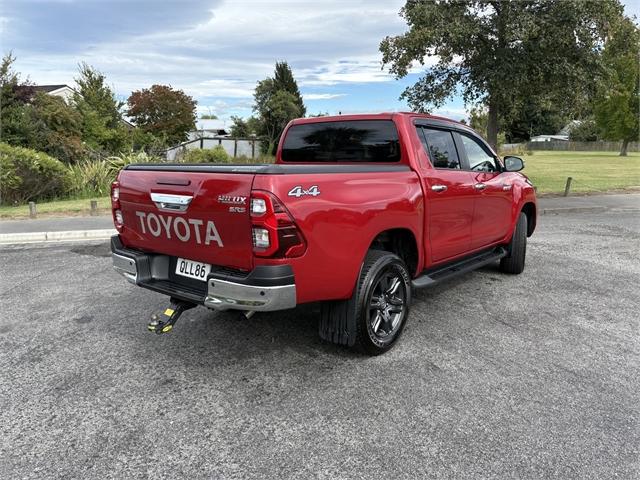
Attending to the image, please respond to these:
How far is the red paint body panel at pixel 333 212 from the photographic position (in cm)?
304

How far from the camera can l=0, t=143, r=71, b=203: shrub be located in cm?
1205

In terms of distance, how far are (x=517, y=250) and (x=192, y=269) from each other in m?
4.20

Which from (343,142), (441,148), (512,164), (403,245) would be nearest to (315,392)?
(403,245)

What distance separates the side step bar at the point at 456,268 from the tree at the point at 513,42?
8.34 meters

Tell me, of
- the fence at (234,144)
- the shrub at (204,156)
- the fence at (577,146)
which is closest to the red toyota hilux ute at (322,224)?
the shrub at (204,156)

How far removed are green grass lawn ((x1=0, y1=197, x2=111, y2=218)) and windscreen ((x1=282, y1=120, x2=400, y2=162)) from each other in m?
7.91

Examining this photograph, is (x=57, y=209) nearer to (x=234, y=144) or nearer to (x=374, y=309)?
(x=374, y=309)

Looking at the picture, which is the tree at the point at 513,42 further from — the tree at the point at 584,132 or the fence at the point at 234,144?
the tree at the point at 584,132

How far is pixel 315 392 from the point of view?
325cm

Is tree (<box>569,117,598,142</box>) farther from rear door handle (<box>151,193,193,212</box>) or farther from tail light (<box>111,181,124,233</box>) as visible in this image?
rear door handle (<box>151,193,193,212</box>)

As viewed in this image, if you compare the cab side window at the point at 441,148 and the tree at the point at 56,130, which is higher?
the tree at the point at 56,130

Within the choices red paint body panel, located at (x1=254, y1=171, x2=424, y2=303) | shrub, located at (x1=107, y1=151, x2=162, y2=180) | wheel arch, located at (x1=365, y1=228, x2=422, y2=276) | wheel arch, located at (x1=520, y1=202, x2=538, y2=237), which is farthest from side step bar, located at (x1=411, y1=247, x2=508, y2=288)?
shrub, located at (x1=107, y1=151, x2=162, y2=180)

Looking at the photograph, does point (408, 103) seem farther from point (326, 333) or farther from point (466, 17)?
point (326, 333)

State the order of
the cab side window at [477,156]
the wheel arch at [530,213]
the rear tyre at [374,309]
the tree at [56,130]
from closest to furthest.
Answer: the rear tyre at [374,309], the cab side window at [477,156], the wheel arch at [530,213], the tree at [56,130]
